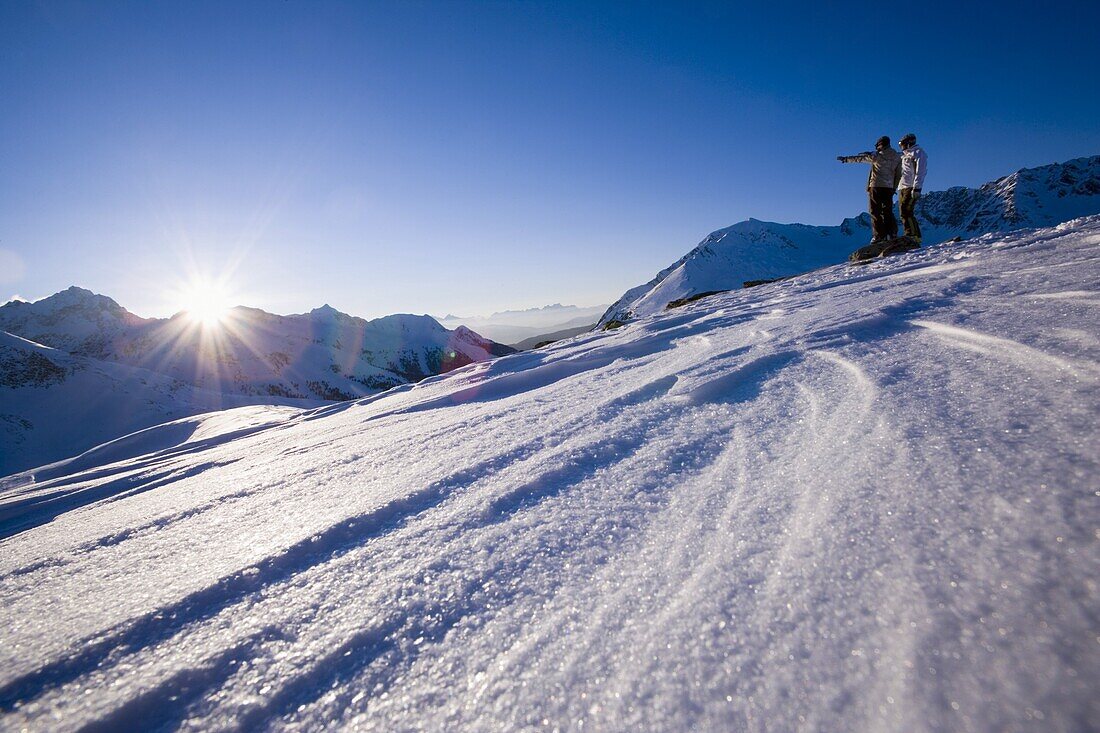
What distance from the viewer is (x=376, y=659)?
872mm

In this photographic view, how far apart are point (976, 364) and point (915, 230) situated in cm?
928

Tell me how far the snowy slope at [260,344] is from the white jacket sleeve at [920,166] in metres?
74.1

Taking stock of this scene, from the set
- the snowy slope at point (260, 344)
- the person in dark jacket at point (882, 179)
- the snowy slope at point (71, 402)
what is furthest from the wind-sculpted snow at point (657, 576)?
the snowy slope at point (260, 344)

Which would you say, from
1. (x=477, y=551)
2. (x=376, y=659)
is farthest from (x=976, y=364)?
(x=376, y=659)

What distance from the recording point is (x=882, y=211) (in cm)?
875

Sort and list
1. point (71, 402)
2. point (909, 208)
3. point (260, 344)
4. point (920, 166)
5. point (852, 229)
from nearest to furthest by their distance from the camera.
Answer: point (920, 166) → point (909, 208) → point (71, 402) → point (260, 344) → point (852, 229)

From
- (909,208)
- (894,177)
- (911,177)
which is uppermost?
(894,177)

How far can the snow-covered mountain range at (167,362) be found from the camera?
3017 cm

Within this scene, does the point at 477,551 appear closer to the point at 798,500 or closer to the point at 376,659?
the point at 376,659

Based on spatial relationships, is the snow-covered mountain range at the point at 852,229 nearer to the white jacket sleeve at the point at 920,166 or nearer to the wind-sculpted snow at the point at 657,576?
the white jacket sleeve at the point at 920,166

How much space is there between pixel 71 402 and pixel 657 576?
161ft

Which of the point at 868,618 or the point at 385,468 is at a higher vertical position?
the point at 385,468

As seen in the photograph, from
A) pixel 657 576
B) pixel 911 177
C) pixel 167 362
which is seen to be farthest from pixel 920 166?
Result: pixel 167 362

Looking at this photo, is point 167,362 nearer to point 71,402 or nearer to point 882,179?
point 71,402
